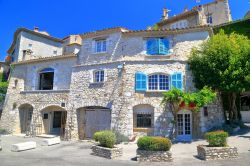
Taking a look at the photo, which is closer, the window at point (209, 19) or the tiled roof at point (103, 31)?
the tiled roof at point (103, 31)

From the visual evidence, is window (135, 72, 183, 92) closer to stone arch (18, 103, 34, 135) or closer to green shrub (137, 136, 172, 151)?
green shrub (137, 136, 172, 151)

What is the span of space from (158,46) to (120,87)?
15.2 feet

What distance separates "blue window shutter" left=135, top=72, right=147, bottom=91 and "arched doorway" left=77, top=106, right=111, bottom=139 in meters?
3.28

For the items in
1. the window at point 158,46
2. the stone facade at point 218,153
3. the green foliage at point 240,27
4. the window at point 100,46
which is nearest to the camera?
the stone facade at point 218,153

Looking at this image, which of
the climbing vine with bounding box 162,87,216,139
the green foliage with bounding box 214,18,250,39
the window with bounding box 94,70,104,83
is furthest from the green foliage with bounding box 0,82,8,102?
the green foliage with bounding box 214,18,250,39

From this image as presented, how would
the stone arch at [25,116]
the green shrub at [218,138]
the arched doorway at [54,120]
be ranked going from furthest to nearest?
the stone arch at [25,116], the arched doorway at [54,120], the green shrub at [218,138]

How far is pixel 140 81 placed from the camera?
18391 mm

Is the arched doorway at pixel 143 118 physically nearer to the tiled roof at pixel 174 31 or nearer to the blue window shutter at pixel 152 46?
the blue window shutter at pixel 152 46

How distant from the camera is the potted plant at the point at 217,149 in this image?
1154 cm

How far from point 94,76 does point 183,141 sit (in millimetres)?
9158

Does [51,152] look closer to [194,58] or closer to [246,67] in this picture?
[194,58]

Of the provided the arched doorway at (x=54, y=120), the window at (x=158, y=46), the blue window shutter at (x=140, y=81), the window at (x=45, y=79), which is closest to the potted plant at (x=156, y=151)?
the blue window shutter at (x=140, y=81)

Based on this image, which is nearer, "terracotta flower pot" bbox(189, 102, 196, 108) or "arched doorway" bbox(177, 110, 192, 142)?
"terracotta flower pot" bbox(189, 102, 196, 108)

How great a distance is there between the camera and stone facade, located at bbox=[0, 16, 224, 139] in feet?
59.2
